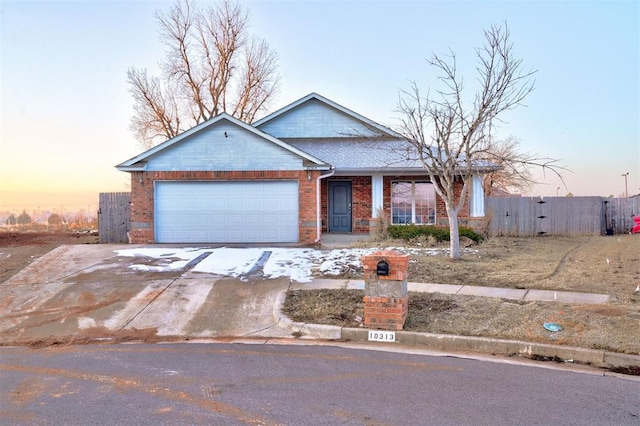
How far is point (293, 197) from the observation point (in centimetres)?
1703

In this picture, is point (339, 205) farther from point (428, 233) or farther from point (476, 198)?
point (476, 198)

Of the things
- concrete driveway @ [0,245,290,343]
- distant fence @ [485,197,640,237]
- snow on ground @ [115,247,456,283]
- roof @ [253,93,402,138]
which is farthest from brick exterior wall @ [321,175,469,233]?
concrete driveway @ [0,245,290,343]

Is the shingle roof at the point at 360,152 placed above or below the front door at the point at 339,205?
above

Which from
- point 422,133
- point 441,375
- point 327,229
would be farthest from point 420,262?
point 327,229

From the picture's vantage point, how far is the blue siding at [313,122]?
22.9 m

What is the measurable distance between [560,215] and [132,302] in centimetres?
2087

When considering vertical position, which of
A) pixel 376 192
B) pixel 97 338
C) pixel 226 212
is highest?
pixel 376 192

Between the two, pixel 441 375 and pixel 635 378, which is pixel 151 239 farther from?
pixel 635 378

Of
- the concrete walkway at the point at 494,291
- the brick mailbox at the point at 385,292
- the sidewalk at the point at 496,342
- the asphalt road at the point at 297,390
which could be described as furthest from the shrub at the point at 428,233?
the asphalt road at the point at 297,390

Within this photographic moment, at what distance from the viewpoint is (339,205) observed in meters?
21.3

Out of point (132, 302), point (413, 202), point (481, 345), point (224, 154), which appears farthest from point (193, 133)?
point (481, 345)

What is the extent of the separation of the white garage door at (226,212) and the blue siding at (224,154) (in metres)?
0.57

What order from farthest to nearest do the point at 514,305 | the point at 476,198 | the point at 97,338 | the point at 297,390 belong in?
the point at 476,198, the point at 514,305, the point at 97,338, the point at 297,390

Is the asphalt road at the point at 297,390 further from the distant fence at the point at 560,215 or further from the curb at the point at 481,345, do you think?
the distant fence at the point at 560,215
